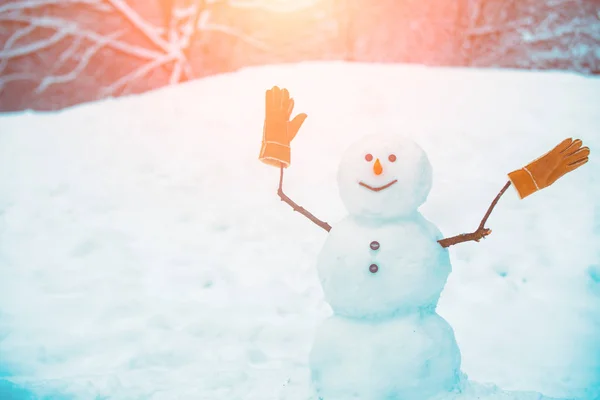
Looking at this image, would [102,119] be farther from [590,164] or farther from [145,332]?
[590,164]

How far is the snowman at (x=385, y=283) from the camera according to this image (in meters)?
1.85

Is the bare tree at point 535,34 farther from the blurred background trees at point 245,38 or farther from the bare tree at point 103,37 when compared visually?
the bare tree at point 103,37

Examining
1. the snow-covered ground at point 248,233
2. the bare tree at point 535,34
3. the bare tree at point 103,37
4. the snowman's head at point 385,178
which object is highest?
the bare tree at point 535,34

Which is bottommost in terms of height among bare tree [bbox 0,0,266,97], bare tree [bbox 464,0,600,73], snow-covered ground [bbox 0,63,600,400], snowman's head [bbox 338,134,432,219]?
snow-covered ground [bbox 0,63,600,400]

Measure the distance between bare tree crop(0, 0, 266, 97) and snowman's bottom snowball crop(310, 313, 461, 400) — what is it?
4.66 metres

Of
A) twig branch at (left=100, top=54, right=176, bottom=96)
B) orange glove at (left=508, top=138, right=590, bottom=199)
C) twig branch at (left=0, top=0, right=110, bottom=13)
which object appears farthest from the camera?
twig branch at (left=100, top=54, right=176, bottom=96)

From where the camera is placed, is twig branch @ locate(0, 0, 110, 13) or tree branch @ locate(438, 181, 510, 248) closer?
tree branch @ locate(438, 181, 510, 248)

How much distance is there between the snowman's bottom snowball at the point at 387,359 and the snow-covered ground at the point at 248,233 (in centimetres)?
23

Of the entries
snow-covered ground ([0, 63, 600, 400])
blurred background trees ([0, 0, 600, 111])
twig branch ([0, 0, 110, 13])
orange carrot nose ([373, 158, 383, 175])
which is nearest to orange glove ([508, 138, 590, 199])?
orange carrot nose ([373, 158, 383, 175])

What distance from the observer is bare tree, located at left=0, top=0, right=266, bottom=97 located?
226 inches

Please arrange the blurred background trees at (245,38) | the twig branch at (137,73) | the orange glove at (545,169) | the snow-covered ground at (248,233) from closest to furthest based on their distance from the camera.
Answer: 1. the orange glove at (545,169)
2. the snow-covered ground at (248,233)
3. the blurred background trees at (245,38)
4. the twig branch at (137,73)

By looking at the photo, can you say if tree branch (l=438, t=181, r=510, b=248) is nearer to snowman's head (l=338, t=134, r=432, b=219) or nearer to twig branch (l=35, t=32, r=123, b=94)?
snowman's head (l=338, t=134, r=432, b=219)

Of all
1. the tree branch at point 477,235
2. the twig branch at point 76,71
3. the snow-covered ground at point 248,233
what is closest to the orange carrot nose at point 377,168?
the tree branch at point 477,235

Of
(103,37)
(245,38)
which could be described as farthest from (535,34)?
(103,37)
